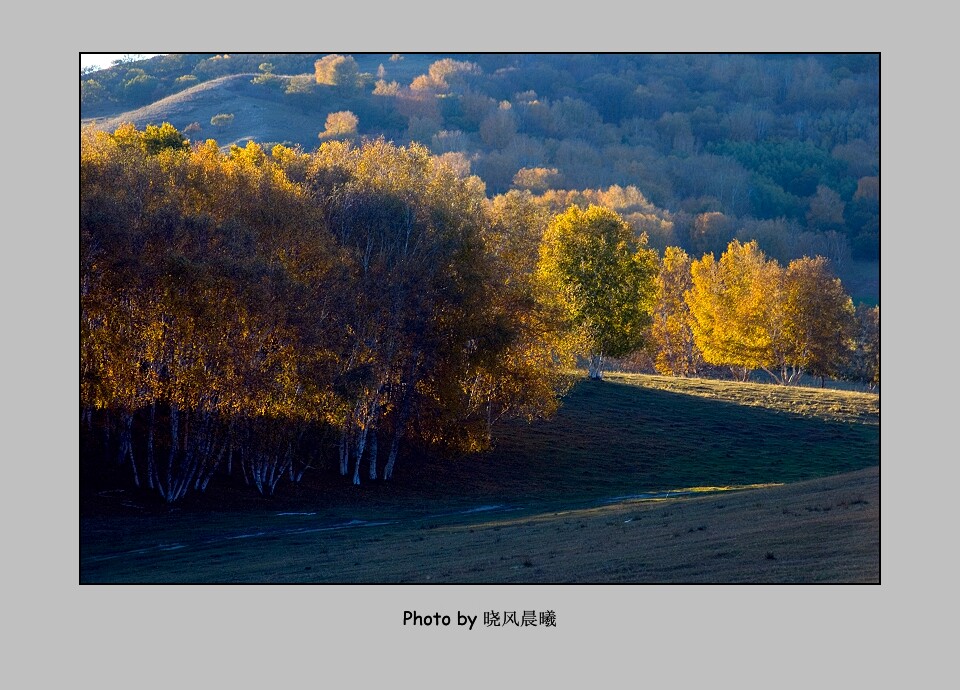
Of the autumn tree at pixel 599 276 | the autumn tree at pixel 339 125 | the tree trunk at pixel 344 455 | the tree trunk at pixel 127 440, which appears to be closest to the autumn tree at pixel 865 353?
the autumn tree at pixel 599 276

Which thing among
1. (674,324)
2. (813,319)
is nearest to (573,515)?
(813,319)

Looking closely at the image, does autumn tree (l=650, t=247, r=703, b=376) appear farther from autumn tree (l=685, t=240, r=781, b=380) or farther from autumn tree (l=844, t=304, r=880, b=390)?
autumn tree (l=844, t=304, r=880, b=390)

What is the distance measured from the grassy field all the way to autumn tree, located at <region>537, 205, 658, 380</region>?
6.16m

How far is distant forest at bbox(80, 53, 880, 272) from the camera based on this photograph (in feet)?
420

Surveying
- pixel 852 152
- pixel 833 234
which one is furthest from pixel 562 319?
pixel 852 152

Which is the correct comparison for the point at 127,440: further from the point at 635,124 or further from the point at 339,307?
the point at 635,124

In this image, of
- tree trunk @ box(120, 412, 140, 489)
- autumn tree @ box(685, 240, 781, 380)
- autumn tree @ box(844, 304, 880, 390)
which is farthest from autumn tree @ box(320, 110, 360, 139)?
tree trunk @ box(120, 412, 140, 489)

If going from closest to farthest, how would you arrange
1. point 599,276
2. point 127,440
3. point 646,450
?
point 127,440 → point 646,450 → point 599,276

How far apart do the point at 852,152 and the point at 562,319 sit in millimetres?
102277

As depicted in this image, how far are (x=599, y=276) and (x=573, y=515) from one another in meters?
41.3

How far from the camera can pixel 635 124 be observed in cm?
18150

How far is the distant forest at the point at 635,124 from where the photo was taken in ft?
420

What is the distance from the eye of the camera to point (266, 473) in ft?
136

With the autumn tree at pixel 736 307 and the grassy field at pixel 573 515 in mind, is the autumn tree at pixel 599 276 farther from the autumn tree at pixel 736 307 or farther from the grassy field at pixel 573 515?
the autumn tree at pixel 736 307
